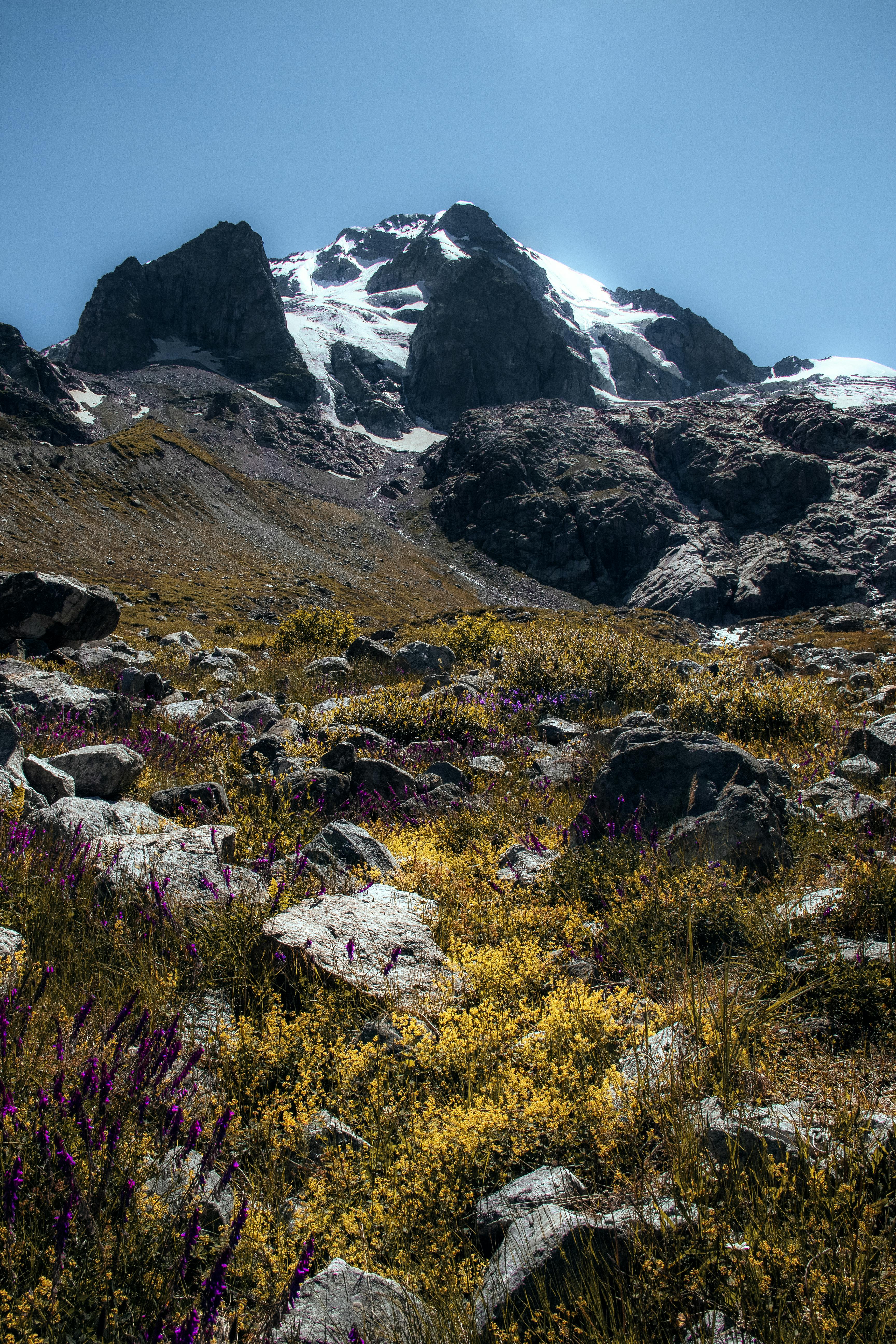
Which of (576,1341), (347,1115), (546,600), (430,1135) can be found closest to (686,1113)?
(576,1341)

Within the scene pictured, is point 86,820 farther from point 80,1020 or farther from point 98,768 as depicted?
point 80,1020

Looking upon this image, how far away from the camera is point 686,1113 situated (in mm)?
2875

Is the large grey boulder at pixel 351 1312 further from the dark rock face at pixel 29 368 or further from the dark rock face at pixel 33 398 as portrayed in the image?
the dark rock face at pixel 29 368

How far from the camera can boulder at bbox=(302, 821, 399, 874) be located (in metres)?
5.97

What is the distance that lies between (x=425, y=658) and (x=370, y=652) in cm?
183

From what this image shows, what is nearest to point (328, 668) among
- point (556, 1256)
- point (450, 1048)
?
point (450, 1048)

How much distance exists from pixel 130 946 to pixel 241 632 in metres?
33.7

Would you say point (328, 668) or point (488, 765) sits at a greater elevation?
point (328, 668)

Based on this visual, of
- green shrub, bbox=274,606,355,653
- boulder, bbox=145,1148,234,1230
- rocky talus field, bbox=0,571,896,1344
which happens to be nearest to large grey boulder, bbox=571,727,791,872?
rocky talus field, bbox=0,571,896,1344

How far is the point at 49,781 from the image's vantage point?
279 inches

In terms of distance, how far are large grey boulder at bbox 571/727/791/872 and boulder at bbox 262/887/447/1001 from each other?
233cm

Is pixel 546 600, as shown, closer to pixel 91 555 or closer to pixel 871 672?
pixel 91 555

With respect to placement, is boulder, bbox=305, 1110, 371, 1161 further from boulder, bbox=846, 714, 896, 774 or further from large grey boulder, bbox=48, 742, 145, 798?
boulder, bbox=846, 714, 896, 774

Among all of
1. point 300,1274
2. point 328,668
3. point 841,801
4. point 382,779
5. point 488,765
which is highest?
point 841,801
